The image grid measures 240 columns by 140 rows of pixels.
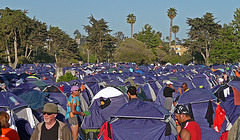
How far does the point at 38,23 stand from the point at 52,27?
28.3 ft

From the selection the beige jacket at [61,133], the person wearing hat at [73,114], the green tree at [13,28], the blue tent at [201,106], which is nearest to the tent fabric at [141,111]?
the person wearing hat at [73,114]

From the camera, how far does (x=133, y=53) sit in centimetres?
6775

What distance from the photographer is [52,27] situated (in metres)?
96.0

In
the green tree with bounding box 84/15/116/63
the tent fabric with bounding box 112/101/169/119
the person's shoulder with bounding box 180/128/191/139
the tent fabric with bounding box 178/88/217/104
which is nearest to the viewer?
the person's shoulder with bounding box 180/128/191/139

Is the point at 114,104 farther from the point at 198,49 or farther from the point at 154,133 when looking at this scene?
the point at 198,49

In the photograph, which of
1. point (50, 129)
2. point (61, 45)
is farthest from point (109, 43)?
point (50, 129)

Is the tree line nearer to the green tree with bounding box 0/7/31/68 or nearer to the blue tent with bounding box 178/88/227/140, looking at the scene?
the green tree with bounding box 0/7/31/68

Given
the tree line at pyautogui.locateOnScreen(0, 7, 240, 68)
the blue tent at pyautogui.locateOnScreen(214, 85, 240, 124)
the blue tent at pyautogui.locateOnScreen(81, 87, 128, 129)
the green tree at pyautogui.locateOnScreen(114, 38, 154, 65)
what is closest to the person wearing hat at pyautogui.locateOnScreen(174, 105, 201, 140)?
the blue tent at pyautogui.locateOnScreen(214, 85, 240, 124)

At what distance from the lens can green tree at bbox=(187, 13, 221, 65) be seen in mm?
75500

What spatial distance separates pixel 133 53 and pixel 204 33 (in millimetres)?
19468

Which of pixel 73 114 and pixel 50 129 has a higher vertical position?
pixel 50 129

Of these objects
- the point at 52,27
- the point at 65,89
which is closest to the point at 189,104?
the point at 65,89

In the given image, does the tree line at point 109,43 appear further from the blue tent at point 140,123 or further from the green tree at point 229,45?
the blue tent at point 140,123

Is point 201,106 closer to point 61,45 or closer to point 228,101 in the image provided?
point 228,101
